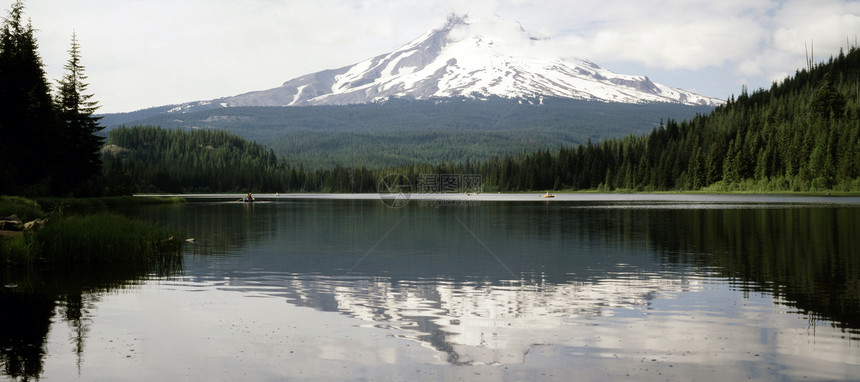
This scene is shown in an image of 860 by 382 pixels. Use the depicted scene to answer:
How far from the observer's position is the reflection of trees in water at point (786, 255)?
74.3 feet

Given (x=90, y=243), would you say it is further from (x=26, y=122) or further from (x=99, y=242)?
(x=26, y=122)

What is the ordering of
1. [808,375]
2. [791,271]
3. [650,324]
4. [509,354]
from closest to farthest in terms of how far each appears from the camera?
[808,375]
[509,354]
[650,324]
[791,271]

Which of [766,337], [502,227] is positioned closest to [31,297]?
[766,337]

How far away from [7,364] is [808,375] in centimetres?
1561

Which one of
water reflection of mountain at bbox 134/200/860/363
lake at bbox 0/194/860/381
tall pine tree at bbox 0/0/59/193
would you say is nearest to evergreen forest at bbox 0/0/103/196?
tall pine tree at bbox 0/0/59/193

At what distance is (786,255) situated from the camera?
117 feet

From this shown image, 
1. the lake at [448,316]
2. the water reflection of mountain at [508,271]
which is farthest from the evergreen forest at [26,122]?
the lake at [448,316]

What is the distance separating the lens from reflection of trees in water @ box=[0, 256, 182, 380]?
1562 centimetres

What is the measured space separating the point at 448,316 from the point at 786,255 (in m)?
22.6

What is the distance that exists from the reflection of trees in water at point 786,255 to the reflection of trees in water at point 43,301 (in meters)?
18.8

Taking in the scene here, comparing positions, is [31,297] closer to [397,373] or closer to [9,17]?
[397,373]

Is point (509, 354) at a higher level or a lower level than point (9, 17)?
lower

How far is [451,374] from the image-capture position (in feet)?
46.4

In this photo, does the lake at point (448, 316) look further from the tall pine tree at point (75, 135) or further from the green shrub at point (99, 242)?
the tall pine tree at point (75, 135)
